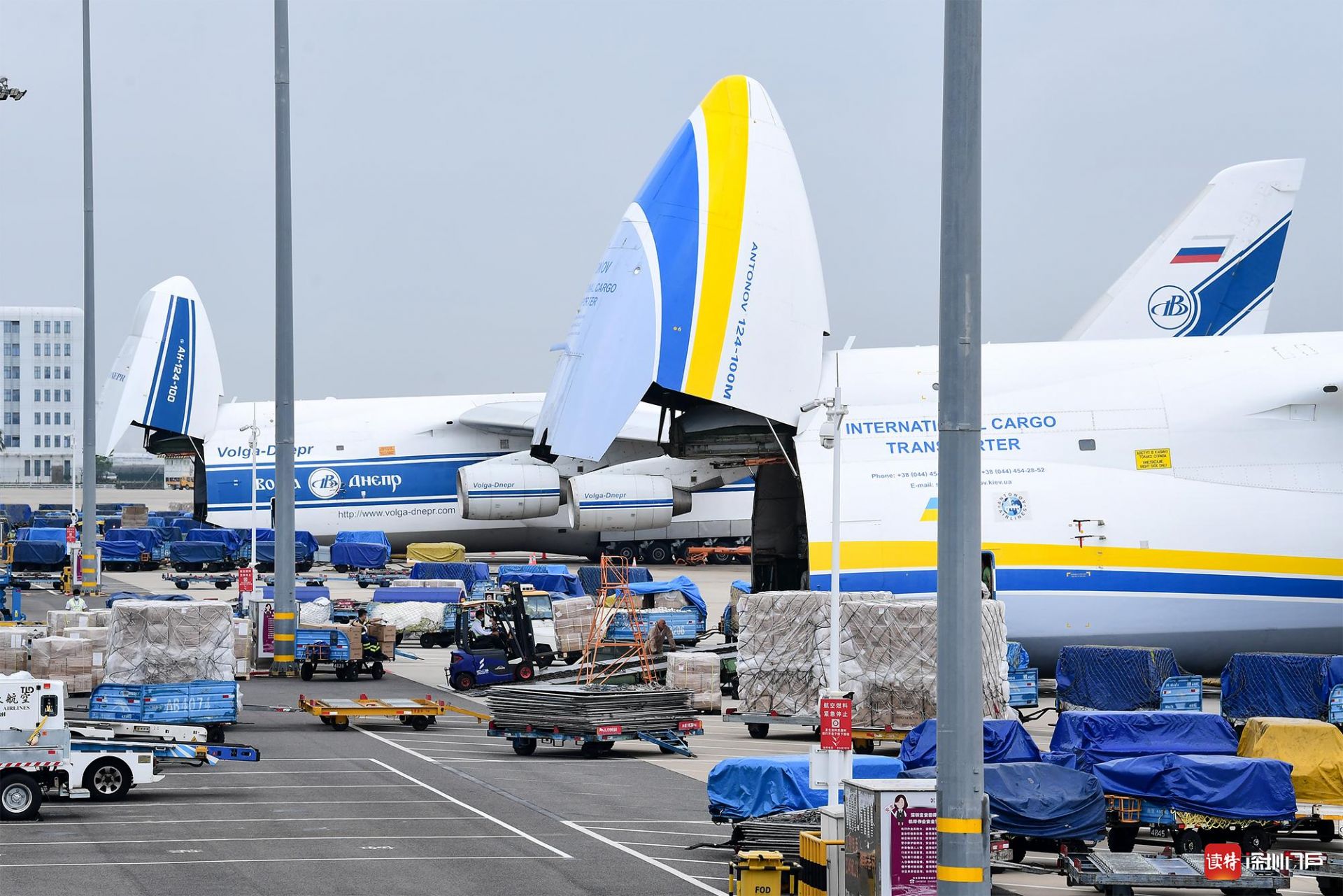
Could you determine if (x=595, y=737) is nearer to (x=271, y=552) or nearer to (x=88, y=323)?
(x=88, y=323)

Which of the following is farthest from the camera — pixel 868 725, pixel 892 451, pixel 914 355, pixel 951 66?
pixel 914 355

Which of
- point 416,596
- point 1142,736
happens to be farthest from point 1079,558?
point 416,596

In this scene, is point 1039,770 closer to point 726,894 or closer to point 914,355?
point 726,894

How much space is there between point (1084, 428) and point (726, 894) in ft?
58.5

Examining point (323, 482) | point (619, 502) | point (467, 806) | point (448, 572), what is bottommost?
point (467, 806)

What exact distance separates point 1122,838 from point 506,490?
3898 cm

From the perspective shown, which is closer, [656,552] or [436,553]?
[436,553]

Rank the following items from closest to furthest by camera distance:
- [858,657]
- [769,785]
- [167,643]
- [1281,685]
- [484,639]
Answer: [769,785]
[1281,685]
[858,657]
[167,643]
[484,639]

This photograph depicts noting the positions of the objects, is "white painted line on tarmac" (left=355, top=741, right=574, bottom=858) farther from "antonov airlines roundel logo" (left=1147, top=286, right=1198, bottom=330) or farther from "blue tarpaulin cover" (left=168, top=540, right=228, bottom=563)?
"blue tarpaulin cover" (left=168, top=540, right=228, bottom=563)

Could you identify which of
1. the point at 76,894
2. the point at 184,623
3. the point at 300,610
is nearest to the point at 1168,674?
the point at 184,623

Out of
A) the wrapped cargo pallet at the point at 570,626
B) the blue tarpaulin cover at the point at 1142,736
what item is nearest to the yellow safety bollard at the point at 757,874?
the blue tarpaulin cover at the point at 1142,736

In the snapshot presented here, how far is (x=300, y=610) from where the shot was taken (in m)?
38.5

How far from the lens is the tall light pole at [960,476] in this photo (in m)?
10.2

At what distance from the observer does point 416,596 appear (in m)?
42.5
